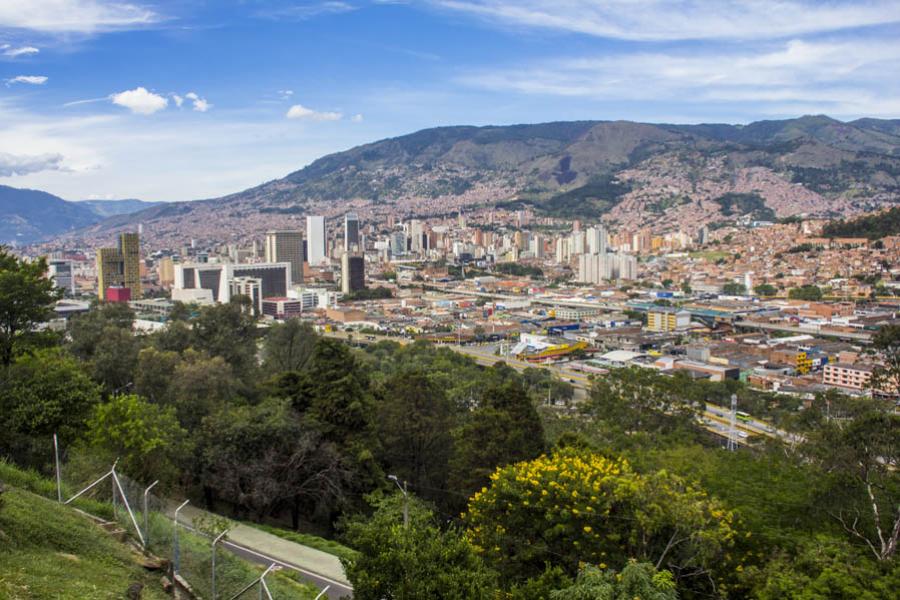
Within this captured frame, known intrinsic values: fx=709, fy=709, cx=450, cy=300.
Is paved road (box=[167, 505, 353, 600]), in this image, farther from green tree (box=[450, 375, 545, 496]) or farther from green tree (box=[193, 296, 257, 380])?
green tree (box=[193, 296, 257, 380])

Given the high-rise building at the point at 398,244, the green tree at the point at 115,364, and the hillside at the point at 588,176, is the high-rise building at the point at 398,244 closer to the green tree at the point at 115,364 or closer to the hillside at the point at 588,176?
the hillside at the point at 588,176

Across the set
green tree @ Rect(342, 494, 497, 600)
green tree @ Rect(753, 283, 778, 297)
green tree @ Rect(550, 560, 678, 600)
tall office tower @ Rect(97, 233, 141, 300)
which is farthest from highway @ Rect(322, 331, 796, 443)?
green tree @ Rect(753, 283, 778, 297)

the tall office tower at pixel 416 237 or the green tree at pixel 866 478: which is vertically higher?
the tall office tower at pixel 416 237

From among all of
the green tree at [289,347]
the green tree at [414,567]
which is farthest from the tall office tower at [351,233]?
the green tree at [414,567]

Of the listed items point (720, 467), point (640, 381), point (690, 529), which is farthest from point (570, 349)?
point (690, 529)

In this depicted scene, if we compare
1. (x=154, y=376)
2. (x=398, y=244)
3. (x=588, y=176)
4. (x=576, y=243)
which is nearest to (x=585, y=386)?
(x=154, y=376)

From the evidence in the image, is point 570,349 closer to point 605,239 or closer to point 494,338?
point 494,338

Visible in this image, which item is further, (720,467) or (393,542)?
(720,467)
